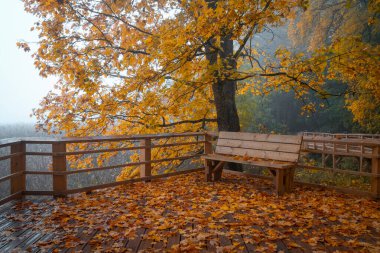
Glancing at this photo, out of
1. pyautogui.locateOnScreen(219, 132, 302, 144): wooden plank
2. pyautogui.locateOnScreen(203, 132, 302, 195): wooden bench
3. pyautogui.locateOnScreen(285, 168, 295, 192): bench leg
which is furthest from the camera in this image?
pyautogui.locateOnScreen(219, 132, 302, 144): wooden plank

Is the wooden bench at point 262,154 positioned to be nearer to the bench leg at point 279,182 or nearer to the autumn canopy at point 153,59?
the bench leg at point 279,182

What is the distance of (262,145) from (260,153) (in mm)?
171

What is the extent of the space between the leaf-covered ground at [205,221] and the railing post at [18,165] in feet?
1.42

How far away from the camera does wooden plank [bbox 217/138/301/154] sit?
243 inches

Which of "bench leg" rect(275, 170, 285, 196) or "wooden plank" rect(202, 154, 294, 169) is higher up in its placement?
"wooden plank" rect(202, 154, 294, 169)

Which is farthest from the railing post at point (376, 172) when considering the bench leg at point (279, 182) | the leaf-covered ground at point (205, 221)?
the bench leg at point (279, 182)

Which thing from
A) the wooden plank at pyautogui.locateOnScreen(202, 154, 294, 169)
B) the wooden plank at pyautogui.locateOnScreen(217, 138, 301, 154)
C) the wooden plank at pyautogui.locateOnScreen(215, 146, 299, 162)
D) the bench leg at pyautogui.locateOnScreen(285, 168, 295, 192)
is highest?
the wooden plank at pyautogui.locateOnScreen(217, 138, 301, 154)

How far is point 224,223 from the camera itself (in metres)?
4.31

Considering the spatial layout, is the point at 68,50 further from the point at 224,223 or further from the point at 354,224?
the point at 354,224

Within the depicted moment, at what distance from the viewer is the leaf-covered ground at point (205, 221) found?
11.8 feet

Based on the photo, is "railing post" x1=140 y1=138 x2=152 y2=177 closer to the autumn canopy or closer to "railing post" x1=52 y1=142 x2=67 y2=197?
the autumn canopy

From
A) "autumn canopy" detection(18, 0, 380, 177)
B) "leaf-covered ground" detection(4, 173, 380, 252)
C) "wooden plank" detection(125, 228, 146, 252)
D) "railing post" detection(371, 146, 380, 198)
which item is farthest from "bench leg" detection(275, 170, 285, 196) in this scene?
"wooden plank" detection(125, 228, 146, 252)

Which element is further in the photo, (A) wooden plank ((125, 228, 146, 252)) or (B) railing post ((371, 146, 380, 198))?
→ (B) railing post ((371, 146, 380, 198))

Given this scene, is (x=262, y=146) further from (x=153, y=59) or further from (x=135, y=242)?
(x=135, y=242)
